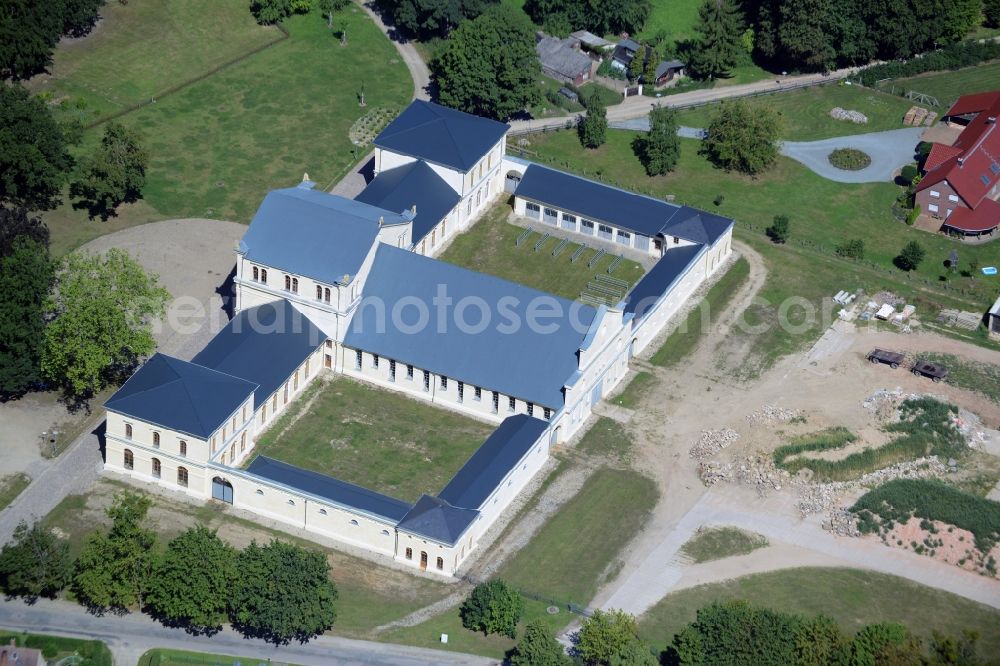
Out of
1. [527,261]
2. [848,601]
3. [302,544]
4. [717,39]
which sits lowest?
[302,544]

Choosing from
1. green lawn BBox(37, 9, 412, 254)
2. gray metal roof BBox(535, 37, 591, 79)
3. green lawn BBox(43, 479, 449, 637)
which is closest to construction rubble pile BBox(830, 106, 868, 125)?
gray metal roof BBox(535, 37, 591, 79)

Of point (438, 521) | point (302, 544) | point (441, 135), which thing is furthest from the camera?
point (441, 135)

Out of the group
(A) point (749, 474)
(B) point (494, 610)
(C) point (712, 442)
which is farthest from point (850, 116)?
(B) point (494, 610)

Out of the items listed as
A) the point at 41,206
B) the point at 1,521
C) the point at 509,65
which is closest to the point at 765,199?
the point at 509,65

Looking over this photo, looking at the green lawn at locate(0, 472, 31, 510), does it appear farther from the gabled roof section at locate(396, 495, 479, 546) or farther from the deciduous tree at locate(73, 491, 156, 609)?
the gabled roof section at locate(396, 495, 479, 546)

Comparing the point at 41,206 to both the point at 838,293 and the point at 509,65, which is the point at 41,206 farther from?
the point at 838,293

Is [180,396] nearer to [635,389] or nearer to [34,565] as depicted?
[34,565]
